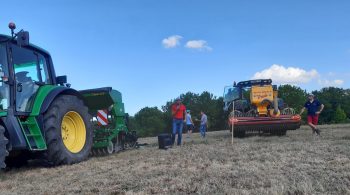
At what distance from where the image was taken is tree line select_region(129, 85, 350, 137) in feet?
233

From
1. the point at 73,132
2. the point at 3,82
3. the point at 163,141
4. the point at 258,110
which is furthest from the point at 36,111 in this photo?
the point at 258,110

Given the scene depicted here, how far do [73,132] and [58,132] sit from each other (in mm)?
1109

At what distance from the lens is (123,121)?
39.0 ft

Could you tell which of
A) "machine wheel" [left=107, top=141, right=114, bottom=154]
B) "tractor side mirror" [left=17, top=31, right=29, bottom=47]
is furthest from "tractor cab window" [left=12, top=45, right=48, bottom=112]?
"machine wheel" [left=107, top=141, right=114, bottom=154]

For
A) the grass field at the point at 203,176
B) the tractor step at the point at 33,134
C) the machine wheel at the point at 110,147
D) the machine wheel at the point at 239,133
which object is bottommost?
the grass field at the point at 203,176

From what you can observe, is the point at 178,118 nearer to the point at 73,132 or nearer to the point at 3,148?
Answer: the point at 73,132

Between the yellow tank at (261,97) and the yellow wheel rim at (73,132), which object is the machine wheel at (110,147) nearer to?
the yellow wheel rim at (73,132)

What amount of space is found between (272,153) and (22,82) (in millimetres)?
4807

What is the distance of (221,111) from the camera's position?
239ft

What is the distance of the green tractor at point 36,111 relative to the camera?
6844 mm

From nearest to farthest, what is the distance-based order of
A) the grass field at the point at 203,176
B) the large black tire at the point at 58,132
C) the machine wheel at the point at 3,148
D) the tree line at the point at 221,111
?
1. the grass field at the point at 203,176
2. the machine wheel at the point at 3,148
3. the large black tire at the point at 58,132
4. the tree line at the point at 221,111

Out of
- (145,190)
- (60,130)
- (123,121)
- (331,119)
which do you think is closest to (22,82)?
(60,130)

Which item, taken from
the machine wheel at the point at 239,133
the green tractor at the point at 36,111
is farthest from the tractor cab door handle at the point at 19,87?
the machine wheel at the point at 239,133

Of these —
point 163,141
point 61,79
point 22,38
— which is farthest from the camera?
point 163,141
